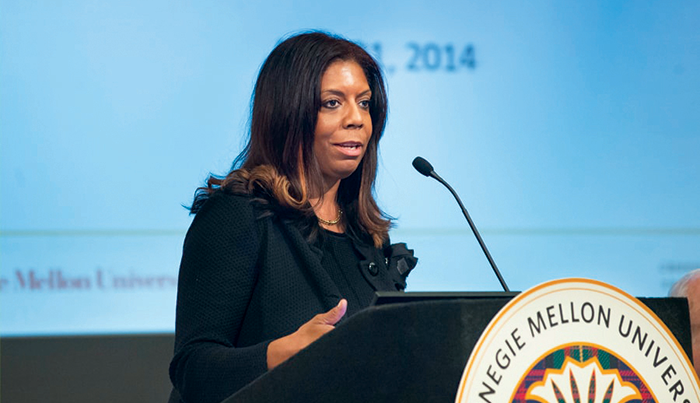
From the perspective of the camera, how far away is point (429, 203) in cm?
288

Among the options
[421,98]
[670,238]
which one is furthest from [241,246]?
[670,238]

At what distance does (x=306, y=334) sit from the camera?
103 cm

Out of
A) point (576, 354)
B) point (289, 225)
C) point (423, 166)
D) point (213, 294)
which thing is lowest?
point (576, 354)

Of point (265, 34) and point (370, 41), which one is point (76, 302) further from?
point (370, 41)

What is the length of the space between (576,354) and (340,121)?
2.81 feet

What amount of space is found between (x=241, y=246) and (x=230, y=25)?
1.56 m

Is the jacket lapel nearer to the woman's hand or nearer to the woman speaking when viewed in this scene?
the woman speaking

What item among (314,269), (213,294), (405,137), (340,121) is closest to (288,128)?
(340,121)

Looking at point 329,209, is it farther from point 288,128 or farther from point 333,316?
point 333,316

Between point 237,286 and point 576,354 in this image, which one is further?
point 237,286

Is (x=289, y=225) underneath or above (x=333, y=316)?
above

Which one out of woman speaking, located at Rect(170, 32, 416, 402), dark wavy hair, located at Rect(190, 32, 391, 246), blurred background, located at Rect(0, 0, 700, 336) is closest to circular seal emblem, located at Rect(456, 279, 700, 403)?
woman speaking, located at Rect(170, 32, 416, 402)

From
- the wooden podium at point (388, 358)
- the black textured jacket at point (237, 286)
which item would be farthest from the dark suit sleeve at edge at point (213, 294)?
the wooden podium at point (388, 358)

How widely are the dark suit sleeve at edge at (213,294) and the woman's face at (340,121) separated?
22 centimetres
